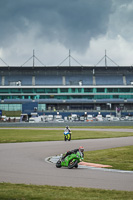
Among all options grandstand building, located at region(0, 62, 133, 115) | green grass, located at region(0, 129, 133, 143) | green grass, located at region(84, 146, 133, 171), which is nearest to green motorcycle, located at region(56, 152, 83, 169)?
green grass, located at region(84, 146, 133, 171)

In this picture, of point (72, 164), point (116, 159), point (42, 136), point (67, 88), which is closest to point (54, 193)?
point (72, 164)

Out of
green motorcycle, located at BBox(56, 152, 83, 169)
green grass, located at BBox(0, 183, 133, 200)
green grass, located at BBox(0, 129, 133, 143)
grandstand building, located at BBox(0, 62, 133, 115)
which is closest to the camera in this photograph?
green grass, located at BBox(0, 183, 133, 200)

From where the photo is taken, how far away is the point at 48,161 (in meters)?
17.2

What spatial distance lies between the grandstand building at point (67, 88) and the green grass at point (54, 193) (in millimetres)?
94460

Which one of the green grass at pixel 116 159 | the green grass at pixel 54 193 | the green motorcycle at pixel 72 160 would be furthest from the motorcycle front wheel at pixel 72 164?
the green grass at pixel 54 193

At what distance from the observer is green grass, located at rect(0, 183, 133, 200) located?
28.6 ft

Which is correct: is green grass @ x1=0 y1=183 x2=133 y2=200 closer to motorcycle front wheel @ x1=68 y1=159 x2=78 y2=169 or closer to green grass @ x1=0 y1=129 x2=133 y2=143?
motorcycle front wheel @ x1=68 y1=159 x2=78 y2=169

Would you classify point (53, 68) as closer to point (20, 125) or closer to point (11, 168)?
point (20, 125)

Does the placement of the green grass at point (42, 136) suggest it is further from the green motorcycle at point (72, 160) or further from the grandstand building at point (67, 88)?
the grandstand building at point (67, 88)

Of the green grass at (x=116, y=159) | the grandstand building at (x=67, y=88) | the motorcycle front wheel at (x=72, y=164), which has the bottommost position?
the green grass at (x=116, y=159)

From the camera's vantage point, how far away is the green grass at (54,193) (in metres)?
8.70

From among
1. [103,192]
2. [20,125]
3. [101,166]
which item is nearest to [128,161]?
[101,166]

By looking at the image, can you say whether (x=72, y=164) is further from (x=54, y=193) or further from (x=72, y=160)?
(x=54, y=193)

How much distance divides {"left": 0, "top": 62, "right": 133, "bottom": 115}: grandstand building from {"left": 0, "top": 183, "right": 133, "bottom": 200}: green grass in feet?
310
